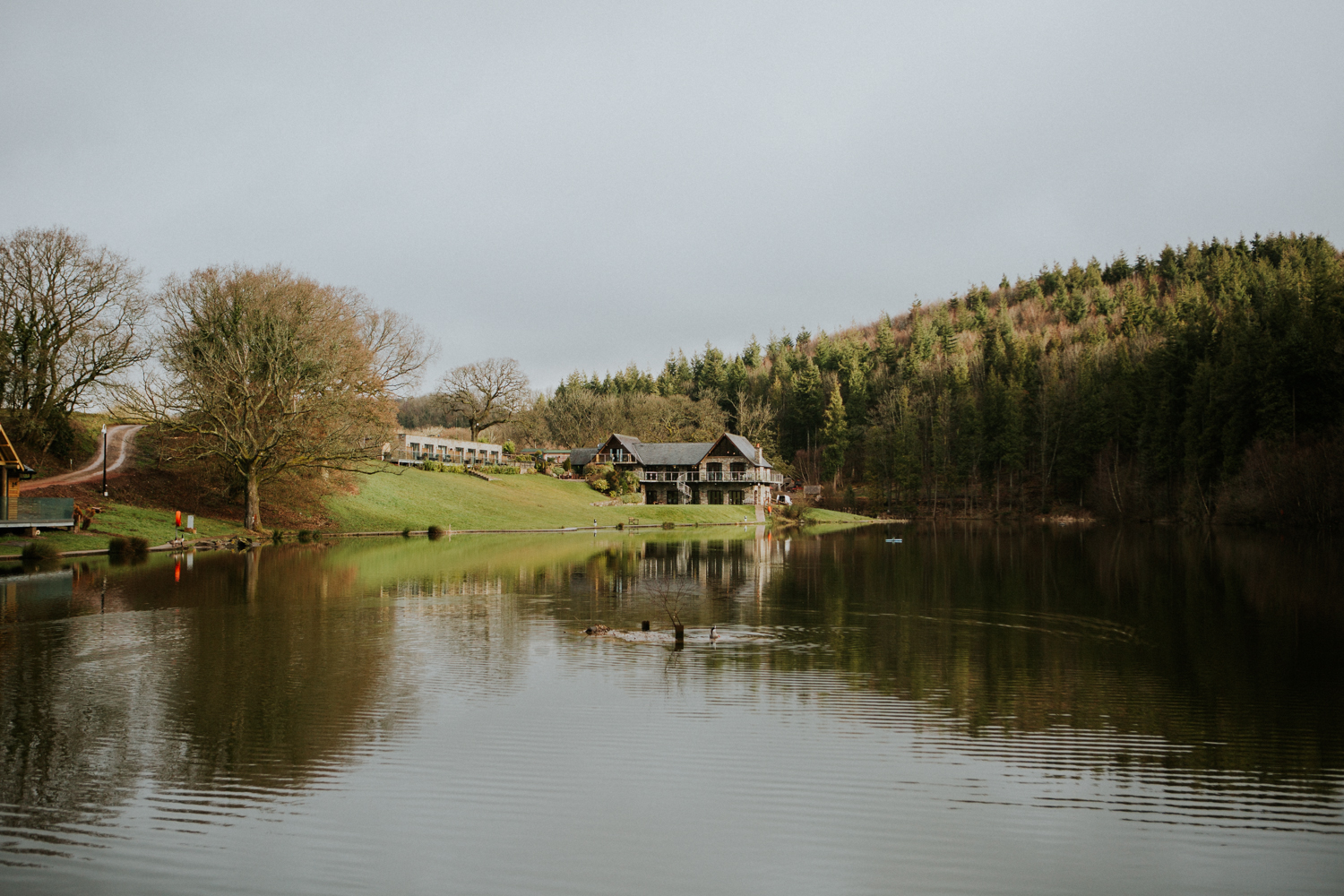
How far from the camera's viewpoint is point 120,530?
131 feet

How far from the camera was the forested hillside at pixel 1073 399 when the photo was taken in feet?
200

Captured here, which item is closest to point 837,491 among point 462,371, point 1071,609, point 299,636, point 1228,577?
point 462,371

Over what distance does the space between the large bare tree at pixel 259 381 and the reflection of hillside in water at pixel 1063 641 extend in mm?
20448

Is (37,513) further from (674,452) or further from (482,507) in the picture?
(674,452)

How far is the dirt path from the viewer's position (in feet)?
153

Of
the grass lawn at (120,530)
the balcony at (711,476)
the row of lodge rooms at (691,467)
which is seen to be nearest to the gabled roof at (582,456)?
the row of lodge rooms at (691,467)

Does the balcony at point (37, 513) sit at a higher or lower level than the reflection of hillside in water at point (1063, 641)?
higher

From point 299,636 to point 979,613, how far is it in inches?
631

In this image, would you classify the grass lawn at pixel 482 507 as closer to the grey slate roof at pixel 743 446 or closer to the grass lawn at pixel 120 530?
the grass lawn at pixel 120 530

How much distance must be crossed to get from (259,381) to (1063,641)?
43.6m

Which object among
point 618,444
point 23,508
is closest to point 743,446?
point 618,444

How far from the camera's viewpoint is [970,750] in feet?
34.8

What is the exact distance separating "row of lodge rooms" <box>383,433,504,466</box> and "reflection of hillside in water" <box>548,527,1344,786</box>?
1722 inches

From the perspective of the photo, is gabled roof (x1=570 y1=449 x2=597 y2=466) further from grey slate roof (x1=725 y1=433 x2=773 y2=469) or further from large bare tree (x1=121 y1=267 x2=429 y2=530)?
large bare tree (x1=121 y1=267 x2=429 y2=530)
